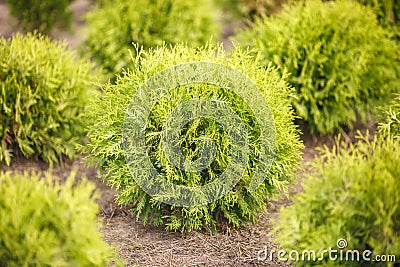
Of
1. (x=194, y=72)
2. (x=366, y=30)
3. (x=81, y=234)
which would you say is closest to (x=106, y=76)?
(x=194, y=72)

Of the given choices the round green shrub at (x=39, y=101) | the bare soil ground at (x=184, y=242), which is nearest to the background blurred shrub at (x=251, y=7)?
the round green shrub at (x=39, y=101)

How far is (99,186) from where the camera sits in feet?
16.5

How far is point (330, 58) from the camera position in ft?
17.3

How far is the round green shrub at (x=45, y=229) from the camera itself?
271 centimetres

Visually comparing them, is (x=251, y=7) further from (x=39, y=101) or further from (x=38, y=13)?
(x=39, y=101)

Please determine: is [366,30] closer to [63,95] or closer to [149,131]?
[149,131]

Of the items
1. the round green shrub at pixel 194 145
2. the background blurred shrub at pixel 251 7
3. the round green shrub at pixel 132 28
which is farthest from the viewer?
the background blurred shrub at pixel 251 7

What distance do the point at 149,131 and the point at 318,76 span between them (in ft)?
7.75

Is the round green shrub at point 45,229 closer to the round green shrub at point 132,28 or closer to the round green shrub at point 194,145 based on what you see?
the round green shrub at point 194,145

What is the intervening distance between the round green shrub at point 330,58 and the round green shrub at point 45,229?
118 inches

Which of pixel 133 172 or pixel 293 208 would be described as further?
pixel 133 172

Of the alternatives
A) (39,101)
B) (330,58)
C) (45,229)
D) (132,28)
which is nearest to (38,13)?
(132,28)

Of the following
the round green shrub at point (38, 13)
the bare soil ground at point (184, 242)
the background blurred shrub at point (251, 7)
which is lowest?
the bare soil ground at point (184, 242)

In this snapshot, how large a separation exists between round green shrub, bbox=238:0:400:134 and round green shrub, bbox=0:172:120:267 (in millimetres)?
3005
